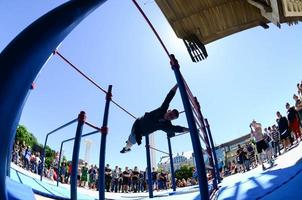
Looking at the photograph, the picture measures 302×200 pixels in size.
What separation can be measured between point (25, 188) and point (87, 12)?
2657mm

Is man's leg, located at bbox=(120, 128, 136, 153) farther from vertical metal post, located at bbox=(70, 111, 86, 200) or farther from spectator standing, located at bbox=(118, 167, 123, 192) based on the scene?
spectator standing, located at bbox=(118, 167, 123, 192)

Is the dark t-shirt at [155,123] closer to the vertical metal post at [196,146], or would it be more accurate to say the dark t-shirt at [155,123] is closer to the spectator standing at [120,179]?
the vertical metal post at [196,146]

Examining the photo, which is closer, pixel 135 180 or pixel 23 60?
pixel 23 60

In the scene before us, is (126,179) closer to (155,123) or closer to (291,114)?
(155,123)

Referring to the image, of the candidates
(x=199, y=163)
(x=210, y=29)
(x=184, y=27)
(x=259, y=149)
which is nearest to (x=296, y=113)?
(x=259, y=149)

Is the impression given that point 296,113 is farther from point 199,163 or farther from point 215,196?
point 199,163

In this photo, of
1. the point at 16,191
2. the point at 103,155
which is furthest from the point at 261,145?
the point at 16,191

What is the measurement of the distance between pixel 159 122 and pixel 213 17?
501cm

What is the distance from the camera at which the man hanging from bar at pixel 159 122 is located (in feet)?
18.8

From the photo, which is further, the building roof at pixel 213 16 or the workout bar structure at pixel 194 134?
the building roof at pixel 213 16

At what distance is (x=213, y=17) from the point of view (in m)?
8.87

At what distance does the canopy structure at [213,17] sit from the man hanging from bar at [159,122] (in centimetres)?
398

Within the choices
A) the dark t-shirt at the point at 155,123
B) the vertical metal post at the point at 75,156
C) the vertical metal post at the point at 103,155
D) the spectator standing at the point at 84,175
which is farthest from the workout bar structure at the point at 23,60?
the spectator standing at the point at 84,175

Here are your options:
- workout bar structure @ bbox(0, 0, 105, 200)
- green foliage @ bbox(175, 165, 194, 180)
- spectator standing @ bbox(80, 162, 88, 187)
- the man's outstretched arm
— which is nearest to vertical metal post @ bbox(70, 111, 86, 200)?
the man's outstretched arm
